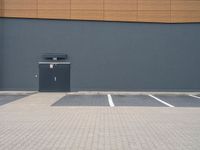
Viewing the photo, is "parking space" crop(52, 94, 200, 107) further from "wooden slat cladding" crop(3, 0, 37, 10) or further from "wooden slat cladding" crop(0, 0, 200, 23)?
"wooden slat cladding" crop(3, 0, 37, 10)

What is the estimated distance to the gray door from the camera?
32781 mm

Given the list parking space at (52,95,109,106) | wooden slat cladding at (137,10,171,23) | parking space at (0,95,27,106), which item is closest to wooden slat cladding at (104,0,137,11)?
wooden slat cladding at (137,10,171,23)

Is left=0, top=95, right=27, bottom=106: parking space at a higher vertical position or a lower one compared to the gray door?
lower

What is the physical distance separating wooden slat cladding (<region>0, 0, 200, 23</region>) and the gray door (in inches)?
150

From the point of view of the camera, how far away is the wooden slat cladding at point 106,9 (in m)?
32.6

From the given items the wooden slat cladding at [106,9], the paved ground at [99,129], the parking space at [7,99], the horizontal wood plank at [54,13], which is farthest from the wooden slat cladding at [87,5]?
the paved ground at [99,129]

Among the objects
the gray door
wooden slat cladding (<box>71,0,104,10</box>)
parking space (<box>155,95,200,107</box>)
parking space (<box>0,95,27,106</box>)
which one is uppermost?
wooden slat cladding (<box>71,0,104,10</box>)

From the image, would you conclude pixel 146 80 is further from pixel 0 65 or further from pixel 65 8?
pixel 0 65

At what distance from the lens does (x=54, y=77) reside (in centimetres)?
3303

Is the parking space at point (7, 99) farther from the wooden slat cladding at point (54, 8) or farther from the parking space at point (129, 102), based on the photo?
the wooden slat cladding at point (54, 8)

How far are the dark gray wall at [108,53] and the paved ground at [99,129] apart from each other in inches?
563

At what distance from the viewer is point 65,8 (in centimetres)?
3262

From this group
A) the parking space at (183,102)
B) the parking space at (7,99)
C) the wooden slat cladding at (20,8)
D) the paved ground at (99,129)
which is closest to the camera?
the paved ground at (99,129)

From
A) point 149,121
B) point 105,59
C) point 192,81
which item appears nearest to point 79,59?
point 105,59
